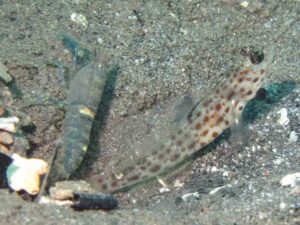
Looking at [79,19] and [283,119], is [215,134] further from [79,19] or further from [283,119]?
[79,19]

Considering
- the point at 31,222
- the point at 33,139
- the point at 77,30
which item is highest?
the point at 77,30

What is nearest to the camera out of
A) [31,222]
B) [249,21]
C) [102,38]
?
[31,222]

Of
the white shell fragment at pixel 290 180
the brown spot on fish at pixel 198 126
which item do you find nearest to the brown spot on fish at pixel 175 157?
the brown spot on fish at pixel 198 126

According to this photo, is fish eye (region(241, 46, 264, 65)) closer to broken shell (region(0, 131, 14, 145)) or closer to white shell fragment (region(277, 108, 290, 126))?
white shell fragment (region(277, 108, 290, 126))

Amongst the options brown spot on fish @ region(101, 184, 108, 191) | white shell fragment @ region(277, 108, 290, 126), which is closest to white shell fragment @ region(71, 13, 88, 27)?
brown spot on fish @ region(101, 184, 108, 191)

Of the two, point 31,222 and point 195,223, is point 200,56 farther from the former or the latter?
point 31,222

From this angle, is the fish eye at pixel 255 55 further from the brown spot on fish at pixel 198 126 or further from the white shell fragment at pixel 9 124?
the white shell fragment at pixel 9 124

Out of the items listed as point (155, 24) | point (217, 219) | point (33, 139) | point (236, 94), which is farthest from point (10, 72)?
point (217, 219)

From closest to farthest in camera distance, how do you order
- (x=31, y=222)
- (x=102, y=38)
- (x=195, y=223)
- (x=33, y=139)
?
(x=31, y=222) → (x=195, y=223) → (x=33, y=139) → (x=102, y=38)
